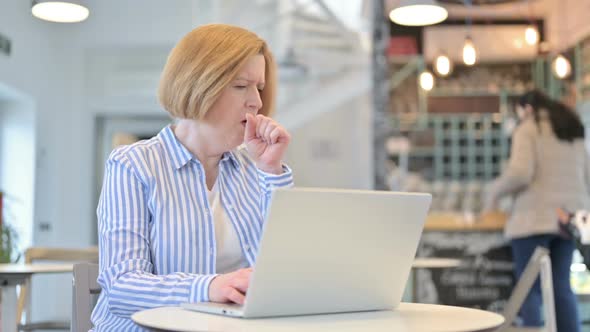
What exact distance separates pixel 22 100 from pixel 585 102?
18.8 ft

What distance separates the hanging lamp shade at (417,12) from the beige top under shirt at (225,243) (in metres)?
2.11

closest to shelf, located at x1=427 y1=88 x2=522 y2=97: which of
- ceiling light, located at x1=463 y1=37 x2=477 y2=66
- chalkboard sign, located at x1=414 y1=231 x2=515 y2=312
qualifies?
chalkboard sign, located at x1=414 y1=231 x2=515 y2=312

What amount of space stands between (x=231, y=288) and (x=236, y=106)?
0.48m

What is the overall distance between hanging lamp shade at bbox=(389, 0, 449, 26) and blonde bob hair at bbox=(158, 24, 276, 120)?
1.99 meters

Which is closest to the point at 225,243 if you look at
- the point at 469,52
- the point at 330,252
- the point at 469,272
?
the point at 330,252

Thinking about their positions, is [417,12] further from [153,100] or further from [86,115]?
[86,115]

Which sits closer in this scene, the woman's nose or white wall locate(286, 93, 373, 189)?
the woman's nose

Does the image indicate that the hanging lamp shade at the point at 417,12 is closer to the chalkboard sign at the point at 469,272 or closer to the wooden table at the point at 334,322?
the chalkboard sign at the point at 469,272

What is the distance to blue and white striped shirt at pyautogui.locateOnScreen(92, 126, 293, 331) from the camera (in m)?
1.43

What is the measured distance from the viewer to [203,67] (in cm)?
163

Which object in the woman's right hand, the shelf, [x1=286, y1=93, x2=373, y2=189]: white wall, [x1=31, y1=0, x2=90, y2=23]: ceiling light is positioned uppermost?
the shelf

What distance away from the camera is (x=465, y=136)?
32.0 ft

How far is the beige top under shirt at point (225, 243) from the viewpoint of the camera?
5.53 feet

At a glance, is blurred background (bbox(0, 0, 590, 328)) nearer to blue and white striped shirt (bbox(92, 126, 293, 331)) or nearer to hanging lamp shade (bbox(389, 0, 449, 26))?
hanging lamp shade (bbox(389, 0, 449, 26))
